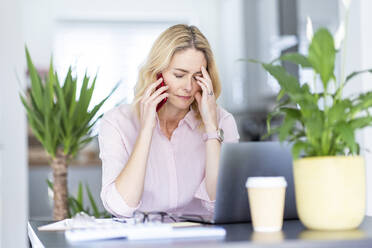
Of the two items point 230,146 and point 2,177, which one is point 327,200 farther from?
point 2,177

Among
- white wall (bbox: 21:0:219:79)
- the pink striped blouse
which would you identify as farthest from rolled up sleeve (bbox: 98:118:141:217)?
white wall (bbox: 21:0:219:79)

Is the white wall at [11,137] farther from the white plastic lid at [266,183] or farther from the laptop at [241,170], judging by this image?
the white plastic lid at [266,183]

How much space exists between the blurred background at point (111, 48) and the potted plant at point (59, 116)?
0.52 meters

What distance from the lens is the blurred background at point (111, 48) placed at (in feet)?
12.8

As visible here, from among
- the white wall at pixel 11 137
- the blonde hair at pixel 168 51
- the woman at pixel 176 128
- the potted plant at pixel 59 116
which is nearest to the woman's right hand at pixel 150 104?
the woman at pixel 176 128

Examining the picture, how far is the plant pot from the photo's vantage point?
4.74 feet

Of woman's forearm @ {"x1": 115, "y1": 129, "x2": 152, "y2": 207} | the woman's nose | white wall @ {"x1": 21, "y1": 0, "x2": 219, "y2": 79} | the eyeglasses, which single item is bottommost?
the eyeglasses

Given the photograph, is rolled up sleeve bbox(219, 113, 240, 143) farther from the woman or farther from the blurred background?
the blurred background

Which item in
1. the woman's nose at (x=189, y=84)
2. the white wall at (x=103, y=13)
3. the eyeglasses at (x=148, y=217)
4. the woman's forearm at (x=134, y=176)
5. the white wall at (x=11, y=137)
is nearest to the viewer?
the eyeglasses at (x=148, y=217)

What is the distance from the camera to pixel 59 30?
6.71m

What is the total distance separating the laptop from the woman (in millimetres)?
493

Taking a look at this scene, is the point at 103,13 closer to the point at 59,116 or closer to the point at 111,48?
the point at 111,48

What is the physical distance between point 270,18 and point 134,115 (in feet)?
11.6

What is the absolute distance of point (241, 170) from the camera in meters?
1.67
